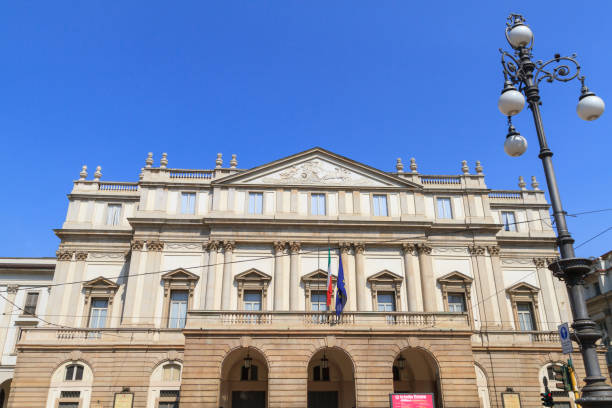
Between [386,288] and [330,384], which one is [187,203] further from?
[330,384]

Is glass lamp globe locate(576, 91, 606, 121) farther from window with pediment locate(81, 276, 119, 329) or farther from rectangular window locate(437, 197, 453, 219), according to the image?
window with pediment locate(81, 276, 119, 329)

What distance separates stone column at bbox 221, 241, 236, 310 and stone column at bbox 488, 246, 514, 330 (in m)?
17.1

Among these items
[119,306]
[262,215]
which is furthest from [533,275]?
[119,306]

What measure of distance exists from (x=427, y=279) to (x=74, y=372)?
21.9 metres

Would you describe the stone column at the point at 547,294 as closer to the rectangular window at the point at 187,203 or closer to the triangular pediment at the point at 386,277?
the triangular pediment at the point at 386,277

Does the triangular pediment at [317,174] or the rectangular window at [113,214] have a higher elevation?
the triangular pediment at [317,174]

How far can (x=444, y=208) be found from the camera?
3428cm

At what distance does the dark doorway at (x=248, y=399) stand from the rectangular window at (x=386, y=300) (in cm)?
893

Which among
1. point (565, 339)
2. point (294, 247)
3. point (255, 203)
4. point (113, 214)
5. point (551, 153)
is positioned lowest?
point (565, 339)

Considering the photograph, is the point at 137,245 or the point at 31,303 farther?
the point at 31,303

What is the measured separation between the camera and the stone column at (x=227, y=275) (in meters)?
29.7

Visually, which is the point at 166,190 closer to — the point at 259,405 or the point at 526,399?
the point at 259,405

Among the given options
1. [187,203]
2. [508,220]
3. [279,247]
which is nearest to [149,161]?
[187,203]

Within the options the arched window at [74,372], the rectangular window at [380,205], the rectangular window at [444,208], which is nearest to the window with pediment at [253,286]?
the rectangular window at [380,205]
